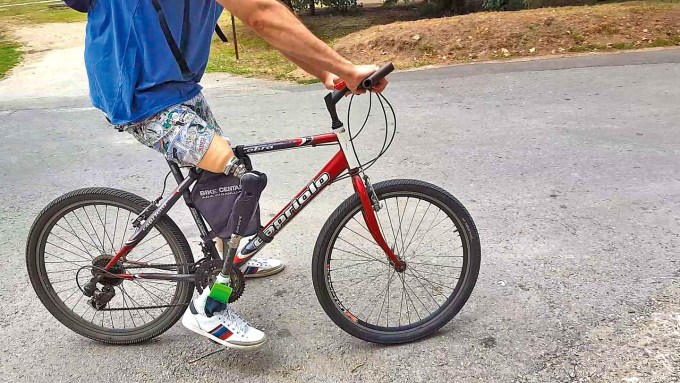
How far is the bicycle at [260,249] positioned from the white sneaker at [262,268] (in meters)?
0.38

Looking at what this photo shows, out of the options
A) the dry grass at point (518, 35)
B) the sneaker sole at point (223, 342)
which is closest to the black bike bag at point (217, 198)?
the sneaker sole at point (223, 342)

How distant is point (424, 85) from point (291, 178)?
10.7 feet

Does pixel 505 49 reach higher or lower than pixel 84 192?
lower

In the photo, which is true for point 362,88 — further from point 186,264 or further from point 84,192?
point 84,192

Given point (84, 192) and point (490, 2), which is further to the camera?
point (490, 2)

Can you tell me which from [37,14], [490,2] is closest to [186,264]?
[490,2]

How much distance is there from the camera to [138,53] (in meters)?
2.31

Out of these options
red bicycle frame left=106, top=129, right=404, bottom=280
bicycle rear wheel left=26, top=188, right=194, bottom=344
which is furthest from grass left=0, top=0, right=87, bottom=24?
red bicycle frame left=106, top=129, right=404, bottom=280

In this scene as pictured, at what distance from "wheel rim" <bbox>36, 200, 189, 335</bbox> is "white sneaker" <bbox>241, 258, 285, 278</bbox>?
0.48 meters

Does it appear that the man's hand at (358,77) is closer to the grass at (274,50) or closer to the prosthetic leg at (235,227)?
the prosthetic leg at (235,227)

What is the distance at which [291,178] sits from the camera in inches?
189

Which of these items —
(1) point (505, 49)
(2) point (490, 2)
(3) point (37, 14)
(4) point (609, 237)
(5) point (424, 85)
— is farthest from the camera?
(3) point (37, 14)

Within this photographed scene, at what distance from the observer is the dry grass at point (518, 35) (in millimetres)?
8750

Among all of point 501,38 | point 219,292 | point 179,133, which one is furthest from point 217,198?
point 501,38
